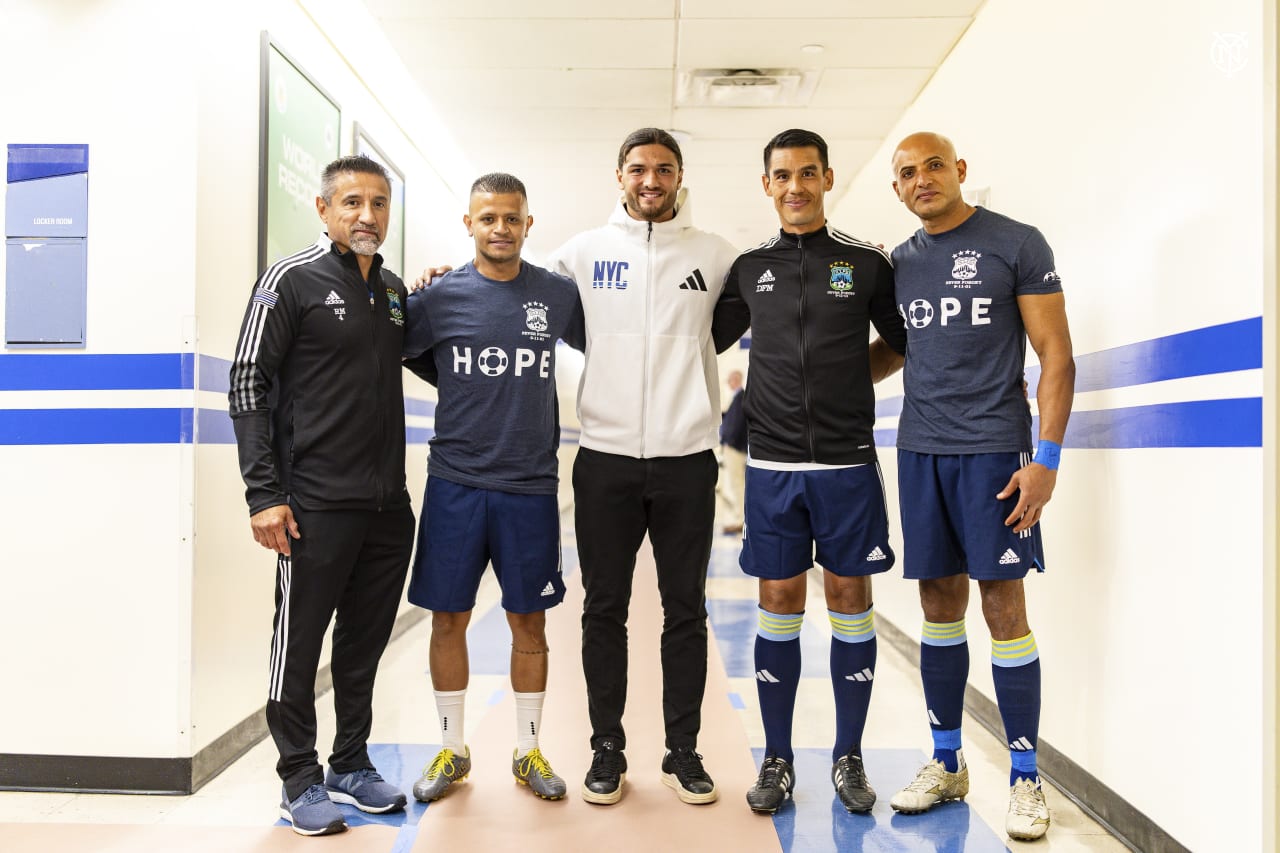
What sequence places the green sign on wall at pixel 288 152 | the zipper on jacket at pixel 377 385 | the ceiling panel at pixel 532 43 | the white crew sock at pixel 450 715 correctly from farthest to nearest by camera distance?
the ceiling panel at pixel 532 43 → the green sign on wall at pixel 288 152 → the white crew sock at pixel 450 715 → the zipper on jacket at pixel 377 385

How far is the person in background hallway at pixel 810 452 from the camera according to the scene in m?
2.56

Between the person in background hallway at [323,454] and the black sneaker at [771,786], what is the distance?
96 cm

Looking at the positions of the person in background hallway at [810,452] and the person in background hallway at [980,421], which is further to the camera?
the person in background hallway at [810,452]

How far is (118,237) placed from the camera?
2730mm

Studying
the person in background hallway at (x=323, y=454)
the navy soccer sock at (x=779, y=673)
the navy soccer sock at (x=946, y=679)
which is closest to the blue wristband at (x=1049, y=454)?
the navy soccer sock at (x=946, y=679)

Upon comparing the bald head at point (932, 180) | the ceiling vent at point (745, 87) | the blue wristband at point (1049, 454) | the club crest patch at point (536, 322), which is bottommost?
the blue wristband at point (1049, 454)

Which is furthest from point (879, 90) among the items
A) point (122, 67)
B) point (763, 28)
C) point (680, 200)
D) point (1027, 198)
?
point (122, 67)

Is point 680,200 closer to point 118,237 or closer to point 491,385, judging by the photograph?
point 491,385

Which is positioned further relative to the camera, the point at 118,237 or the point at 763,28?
the point at 763,28

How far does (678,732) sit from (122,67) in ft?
8.13

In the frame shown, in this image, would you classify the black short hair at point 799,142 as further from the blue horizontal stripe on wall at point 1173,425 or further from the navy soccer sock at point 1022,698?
the navy soccer sock at point 1022,698

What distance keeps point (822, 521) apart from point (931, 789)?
0.80 meters

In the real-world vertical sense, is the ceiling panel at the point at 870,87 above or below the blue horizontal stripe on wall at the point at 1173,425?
above

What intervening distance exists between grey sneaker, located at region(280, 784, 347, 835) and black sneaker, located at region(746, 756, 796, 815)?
42.5 inches
